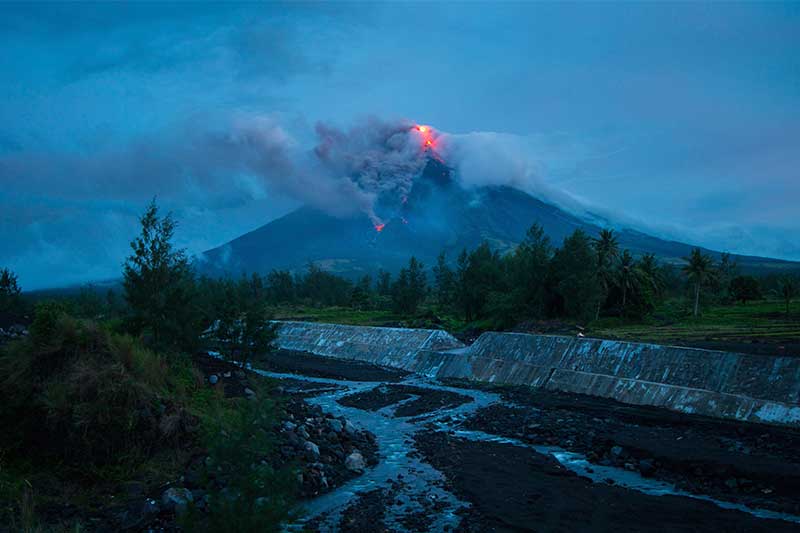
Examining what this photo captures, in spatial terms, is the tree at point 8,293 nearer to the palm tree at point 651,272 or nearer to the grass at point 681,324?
the grass at point 681,324

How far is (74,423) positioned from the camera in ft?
48.9

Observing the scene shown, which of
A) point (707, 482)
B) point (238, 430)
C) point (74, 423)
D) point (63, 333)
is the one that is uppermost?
point (63, 333)

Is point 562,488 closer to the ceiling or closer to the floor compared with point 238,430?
closer to the floor

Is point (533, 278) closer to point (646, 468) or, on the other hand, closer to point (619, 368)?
point (619, 368)

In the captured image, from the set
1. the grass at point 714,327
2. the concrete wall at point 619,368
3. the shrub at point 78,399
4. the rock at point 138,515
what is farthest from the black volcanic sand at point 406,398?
the grass at point 714,327

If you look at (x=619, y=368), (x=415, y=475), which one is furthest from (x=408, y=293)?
(x=415, y=475)

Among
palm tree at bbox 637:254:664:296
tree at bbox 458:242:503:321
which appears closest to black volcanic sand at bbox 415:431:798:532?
tree at bbox 458:242:503:321

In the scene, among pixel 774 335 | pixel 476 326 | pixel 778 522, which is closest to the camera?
pixel 778 522

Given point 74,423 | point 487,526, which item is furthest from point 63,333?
point 487,526

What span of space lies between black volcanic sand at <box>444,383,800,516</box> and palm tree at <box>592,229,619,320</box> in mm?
36668

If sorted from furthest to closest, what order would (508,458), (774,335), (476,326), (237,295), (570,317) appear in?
(476,326) < (570,317) < (774,335) < (237,295) < (508,458)

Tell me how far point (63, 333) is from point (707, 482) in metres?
20.0

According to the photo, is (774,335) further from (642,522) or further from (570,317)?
(642,522)

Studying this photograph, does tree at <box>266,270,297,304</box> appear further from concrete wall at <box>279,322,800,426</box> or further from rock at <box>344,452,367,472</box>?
rock at <box>344,452,367,472</box>
